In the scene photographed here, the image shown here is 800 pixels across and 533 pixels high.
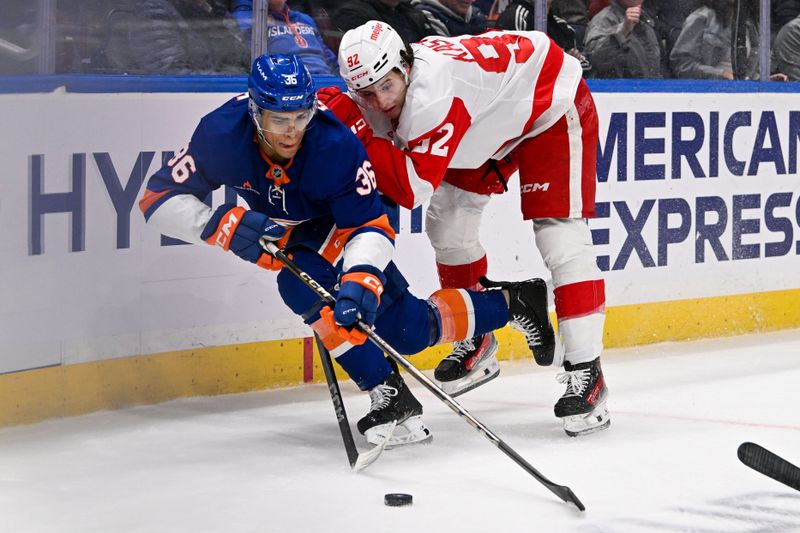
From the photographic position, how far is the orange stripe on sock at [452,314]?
3.47m

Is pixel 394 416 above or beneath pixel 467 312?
beneath

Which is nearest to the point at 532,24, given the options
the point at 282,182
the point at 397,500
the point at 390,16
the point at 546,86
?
the point at 390,16

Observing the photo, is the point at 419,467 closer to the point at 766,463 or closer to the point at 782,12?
the point at 766,463

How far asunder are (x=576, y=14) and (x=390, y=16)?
848 mm

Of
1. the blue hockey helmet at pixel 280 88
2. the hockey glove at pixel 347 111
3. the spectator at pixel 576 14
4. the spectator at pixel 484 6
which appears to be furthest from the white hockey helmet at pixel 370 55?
the spectator at pixel 576 14

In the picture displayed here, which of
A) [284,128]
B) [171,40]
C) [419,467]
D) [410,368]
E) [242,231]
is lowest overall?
[419,467]

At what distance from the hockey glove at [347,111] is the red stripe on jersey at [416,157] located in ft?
0.27

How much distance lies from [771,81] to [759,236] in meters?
0.64

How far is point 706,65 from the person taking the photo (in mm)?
5133

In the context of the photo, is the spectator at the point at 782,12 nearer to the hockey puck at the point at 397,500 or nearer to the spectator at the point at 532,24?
the spectator at the point at 532,24

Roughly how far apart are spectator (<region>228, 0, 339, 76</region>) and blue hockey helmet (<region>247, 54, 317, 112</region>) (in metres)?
1.10

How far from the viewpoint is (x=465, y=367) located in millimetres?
3861

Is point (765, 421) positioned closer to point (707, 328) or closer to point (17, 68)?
point (707, 328)

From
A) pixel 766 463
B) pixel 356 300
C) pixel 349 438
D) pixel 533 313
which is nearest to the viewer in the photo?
pixel 766 463
